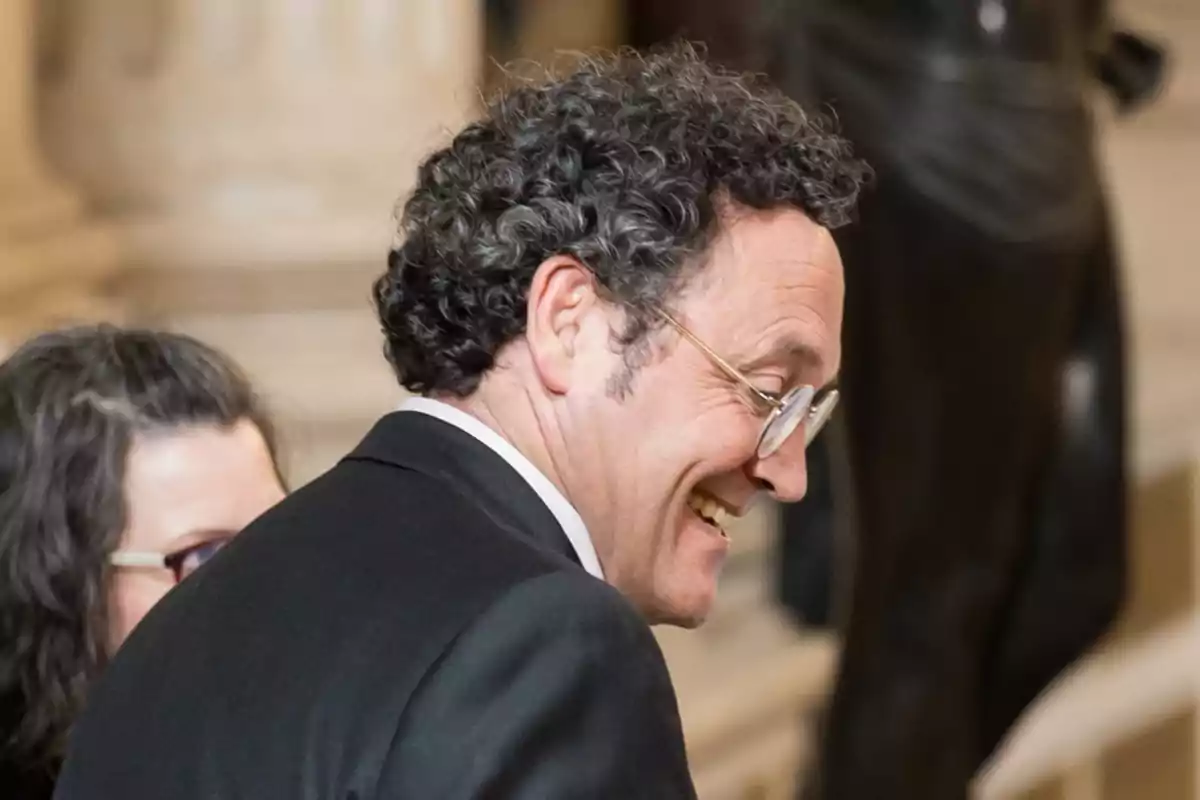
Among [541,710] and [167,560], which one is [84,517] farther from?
[541,710]

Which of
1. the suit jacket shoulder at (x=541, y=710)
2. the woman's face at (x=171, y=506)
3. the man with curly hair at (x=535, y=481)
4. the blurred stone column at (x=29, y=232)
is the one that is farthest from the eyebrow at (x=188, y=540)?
the blurred stone column at (x=29, y=232)

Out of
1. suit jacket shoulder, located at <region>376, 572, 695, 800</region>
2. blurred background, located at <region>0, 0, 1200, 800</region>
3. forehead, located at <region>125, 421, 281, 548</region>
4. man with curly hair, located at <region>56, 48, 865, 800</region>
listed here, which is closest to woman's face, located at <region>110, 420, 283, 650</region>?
forehead, located at <region>125, 421, 281, 548</region>

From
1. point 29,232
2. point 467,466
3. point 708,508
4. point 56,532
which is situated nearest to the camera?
point 467,466

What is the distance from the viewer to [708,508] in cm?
94

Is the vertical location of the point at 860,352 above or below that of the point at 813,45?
below

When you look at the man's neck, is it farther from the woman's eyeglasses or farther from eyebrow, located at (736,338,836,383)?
the woman's eyeglasses

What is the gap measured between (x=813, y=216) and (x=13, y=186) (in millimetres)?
1272

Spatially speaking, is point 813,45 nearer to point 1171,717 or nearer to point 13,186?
point 13,186

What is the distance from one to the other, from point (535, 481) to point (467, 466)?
0.04 m

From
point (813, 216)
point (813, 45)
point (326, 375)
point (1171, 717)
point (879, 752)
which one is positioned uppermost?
point (813, 216)

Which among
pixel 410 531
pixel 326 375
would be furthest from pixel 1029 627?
pixel 410 531

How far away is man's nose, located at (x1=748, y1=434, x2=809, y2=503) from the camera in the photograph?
0.93 metres

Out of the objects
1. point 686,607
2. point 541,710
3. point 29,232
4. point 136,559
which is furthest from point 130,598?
point 29,232

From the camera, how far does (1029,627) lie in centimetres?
213
